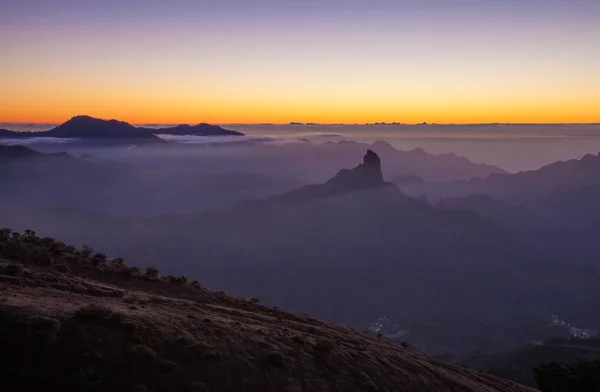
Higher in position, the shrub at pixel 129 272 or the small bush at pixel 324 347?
the shrub at pixel 129 272

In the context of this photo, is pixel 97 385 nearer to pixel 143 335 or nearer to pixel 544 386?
pixel 143 335

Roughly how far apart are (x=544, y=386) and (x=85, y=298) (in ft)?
131

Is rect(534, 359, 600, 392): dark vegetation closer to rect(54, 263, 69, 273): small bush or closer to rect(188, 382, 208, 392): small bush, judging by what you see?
rect(188, 382, 208, 392): small bush

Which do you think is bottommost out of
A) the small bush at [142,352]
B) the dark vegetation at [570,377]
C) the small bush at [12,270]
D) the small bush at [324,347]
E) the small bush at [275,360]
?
the dark vegetation at [570,377]

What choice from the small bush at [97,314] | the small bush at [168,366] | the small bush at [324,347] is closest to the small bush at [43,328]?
the small bush at [97,314]

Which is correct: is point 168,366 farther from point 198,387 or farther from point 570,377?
point 570,377

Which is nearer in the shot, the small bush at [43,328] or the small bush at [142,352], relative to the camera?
the small bush at [43,328]

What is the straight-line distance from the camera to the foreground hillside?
17.8 metres

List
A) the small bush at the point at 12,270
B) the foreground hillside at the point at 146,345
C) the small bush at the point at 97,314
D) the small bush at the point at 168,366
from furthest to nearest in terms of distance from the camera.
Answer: the small bush at the point at 12,270 < the small bush at the point at 97,314 < the small bush at the point at 168,366 < the foreground hillside at the point at 146,345

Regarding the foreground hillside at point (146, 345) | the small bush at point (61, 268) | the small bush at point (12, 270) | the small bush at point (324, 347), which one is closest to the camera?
the foreground hillside at point (146, 345)

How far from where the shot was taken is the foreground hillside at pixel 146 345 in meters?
17.8

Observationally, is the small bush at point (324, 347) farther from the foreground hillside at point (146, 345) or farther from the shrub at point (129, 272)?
the shrub at point (129, 272)

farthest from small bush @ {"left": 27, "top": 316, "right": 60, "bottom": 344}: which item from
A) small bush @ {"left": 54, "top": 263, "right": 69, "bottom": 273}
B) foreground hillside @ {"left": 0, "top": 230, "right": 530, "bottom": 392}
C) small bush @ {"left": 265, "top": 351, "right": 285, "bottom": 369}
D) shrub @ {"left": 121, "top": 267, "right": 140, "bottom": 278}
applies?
shrub @ {"left": 121, "top": 267, "right": 140, "bottom": 278}

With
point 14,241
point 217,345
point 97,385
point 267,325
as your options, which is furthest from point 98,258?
point 97,385
